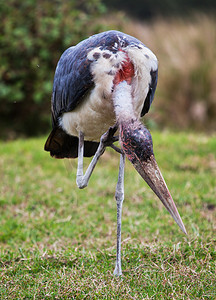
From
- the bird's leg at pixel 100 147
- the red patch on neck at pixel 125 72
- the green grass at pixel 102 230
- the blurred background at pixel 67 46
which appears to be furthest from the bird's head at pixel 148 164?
the blurred background at pixel 67 46

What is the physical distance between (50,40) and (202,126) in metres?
3.19

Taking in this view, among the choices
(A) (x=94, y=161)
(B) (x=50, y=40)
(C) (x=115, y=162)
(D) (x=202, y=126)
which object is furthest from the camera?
(D) (x=202, y=126)

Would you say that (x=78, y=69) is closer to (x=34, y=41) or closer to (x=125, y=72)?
(x=125, y=72)

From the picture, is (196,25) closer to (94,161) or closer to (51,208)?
(51,208)

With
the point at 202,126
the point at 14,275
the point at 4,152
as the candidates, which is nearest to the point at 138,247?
the point at 14,275

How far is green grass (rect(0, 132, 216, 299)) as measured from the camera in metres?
2.84

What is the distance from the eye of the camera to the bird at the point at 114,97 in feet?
8.14

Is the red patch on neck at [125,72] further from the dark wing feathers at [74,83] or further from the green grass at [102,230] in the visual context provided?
the green grass at [102,230]

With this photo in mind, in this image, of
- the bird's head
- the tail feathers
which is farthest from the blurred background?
the bird's head

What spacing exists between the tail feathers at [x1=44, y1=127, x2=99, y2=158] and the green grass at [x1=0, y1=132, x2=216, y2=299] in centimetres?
34

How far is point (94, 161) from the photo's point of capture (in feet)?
10.2

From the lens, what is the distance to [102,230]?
4.11 m

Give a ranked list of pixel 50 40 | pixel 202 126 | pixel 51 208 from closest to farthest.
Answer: pixel 51 208, pixel 50 40, pixel 202 126

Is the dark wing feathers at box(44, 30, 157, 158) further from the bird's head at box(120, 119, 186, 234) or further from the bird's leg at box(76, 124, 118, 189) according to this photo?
the bird's head at box(120, 119, 186, 234)
